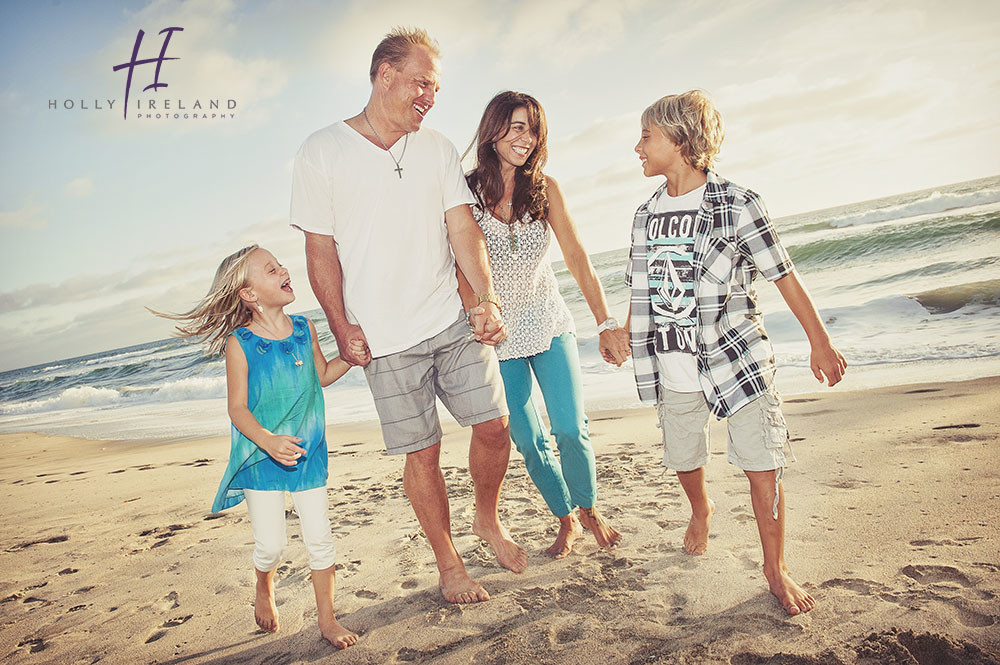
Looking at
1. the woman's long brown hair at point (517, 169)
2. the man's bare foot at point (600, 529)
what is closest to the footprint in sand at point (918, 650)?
the man's bare foot at point (600, 529)

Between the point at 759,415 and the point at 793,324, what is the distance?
291 inches

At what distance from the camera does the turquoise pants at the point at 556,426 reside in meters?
2.89

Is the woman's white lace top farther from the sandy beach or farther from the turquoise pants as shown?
the sandy beach

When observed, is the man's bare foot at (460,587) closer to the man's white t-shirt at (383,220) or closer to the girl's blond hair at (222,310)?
the man's white t-shirt at (383,220)

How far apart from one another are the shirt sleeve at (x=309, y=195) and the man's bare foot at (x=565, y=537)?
5.38 ft

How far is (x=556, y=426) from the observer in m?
2.89

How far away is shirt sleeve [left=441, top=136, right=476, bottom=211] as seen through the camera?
2660mm

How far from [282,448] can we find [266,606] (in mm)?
674

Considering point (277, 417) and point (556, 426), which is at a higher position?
point (277, 417)

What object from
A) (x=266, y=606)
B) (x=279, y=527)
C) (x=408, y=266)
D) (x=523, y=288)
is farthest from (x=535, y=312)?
(x=266, y=606)

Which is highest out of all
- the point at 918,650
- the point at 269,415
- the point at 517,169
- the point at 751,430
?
the point at 517,169

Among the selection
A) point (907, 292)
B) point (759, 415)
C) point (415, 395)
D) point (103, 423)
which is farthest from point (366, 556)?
point (103, 423)

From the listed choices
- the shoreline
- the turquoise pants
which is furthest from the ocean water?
the turquoise pants

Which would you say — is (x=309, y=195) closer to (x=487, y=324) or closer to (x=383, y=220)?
(x=383, y=220)
